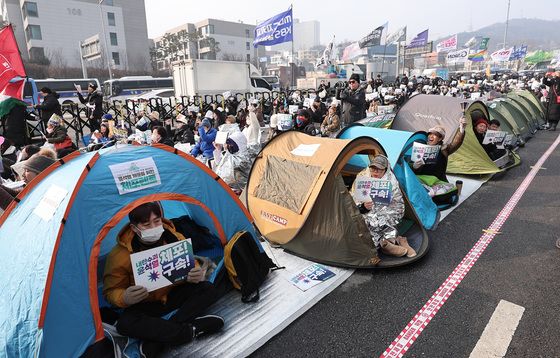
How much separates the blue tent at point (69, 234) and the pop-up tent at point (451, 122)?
19.5ft

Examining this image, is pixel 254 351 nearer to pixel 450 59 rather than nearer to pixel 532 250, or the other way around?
pixel 532 250

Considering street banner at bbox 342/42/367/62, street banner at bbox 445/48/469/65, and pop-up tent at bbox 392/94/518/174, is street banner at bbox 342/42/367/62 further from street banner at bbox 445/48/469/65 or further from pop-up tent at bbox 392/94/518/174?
pop-up tent at bbox 392/94/518/174

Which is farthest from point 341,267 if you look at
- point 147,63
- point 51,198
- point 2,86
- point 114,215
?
point 147,63

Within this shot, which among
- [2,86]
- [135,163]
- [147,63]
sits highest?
[147,63]

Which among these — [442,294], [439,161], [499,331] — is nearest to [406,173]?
[439,161]

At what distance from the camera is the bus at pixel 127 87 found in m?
24.1

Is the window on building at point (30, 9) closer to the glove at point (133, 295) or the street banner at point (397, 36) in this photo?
the street banner at point (397, 36)

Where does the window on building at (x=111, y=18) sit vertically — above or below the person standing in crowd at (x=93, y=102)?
above

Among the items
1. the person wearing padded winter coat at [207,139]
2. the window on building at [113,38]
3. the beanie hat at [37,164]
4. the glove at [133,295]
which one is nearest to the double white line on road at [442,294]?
the glove at [133,295]

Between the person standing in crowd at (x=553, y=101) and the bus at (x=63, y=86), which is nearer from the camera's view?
the person standing in crowd at (x=553, y=101)

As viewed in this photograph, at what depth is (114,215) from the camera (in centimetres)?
284

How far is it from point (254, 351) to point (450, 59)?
34.2 m

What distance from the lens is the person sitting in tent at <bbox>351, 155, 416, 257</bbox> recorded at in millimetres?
4051

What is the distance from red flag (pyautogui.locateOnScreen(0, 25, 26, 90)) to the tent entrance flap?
7.21 m
